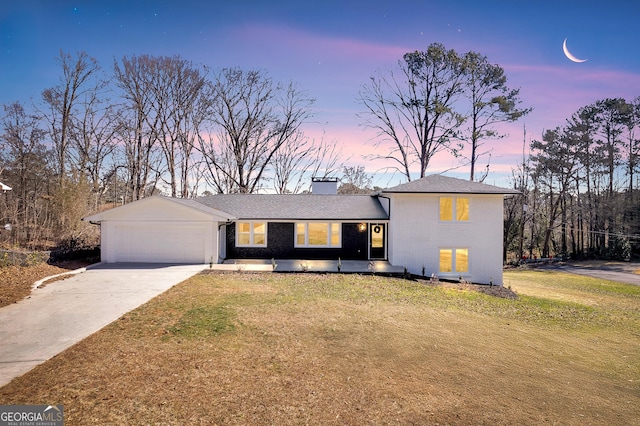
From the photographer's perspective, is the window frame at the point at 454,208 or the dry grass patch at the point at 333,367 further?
the window frame at the point at 454,208

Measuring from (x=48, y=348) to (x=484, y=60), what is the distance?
33251mm

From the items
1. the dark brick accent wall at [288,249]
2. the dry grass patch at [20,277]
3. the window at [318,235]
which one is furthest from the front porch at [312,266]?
the dry grass patch at [20,277]

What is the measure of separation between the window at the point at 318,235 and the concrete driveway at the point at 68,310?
21.5 feet

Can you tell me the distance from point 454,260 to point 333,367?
44.5 ft

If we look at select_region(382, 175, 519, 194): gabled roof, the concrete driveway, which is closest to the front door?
select_region(382, 175, 519, 194): gabled roof

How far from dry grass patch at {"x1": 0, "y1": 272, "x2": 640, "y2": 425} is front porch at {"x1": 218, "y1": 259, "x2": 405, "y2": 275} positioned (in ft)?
16.3

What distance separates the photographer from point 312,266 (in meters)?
17.3

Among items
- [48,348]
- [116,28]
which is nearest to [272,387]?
[48,348]

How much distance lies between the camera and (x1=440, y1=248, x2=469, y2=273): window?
59.1 ft

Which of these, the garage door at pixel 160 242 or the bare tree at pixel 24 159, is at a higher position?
the bare tree at pixel 24 159

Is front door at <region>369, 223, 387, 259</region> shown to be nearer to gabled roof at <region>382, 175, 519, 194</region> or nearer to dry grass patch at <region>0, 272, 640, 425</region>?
gabled roof at <region>382, 175, 519, 194</region>

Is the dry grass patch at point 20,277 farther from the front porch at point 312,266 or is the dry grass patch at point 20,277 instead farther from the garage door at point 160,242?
the front porch at point 312,266

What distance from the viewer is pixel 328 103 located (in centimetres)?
→ 3419

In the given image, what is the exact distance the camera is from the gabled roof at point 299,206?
754 inches
